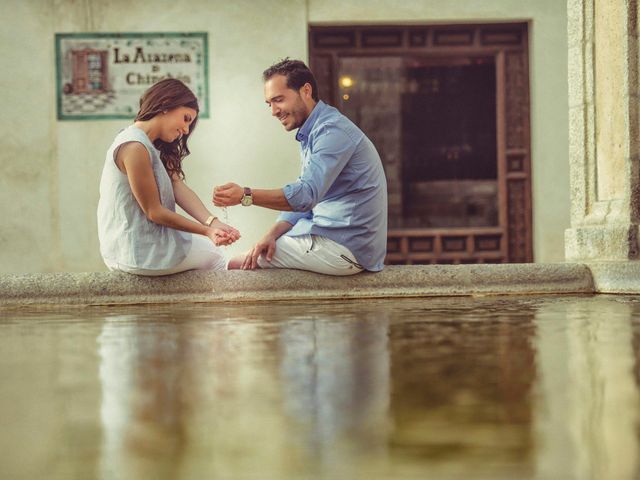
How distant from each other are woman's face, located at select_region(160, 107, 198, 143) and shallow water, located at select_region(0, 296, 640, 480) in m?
1.92

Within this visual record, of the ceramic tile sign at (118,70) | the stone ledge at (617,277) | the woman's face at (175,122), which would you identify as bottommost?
the stone ledge at (617,277)

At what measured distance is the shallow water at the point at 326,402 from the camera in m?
1.01

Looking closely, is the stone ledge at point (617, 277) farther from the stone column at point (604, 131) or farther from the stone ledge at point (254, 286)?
the stone ledge at point (254, 286)

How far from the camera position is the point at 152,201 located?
4.41m

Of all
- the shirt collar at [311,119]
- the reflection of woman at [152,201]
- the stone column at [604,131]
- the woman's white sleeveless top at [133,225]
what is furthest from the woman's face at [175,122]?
the stone column at [604,131]

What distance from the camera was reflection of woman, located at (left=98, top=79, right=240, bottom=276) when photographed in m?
4.41

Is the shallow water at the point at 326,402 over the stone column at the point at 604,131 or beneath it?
beneath

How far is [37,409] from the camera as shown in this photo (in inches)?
56.6

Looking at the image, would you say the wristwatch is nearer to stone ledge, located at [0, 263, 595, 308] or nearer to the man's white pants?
the man's white pants

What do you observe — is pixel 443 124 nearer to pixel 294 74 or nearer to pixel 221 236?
pixel 294 74

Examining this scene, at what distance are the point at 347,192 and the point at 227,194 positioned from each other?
0.74m

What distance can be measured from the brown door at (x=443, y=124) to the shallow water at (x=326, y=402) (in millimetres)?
6553

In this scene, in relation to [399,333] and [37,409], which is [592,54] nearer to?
[399,333]

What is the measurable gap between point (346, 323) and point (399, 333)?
438 millimetres
